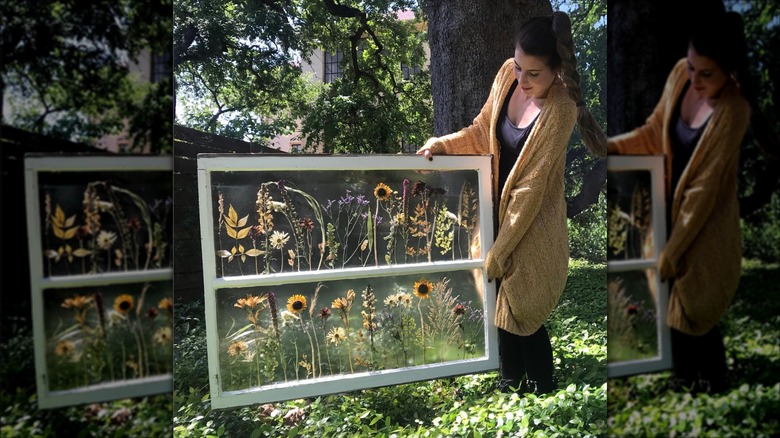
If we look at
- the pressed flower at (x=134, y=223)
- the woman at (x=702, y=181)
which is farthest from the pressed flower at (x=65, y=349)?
the woman at (x=702, y=181)

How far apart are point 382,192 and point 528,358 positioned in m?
1.14

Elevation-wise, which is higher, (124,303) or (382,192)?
(382,192)

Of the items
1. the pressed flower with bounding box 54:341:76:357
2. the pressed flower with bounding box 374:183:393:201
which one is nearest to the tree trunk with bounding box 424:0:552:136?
the pressed flower with bounding box 374:183:393:201

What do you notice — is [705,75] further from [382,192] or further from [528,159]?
[382,192]

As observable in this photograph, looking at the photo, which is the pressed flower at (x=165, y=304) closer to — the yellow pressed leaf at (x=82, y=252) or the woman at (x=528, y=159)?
the yellow pressed leaf at (x=82, y=252)

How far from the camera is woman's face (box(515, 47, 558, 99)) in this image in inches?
116

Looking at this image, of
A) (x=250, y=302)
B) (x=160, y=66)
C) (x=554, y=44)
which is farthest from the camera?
(x=554, y=44)

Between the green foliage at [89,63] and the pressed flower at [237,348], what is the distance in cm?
138

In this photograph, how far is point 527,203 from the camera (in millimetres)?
2924

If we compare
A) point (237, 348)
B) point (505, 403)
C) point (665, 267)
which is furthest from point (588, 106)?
point (237, 348)

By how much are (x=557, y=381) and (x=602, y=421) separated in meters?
0.29

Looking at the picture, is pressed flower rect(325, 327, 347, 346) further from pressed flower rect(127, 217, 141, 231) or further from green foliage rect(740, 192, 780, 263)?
green foliage rect(740, 192, 780, 263)

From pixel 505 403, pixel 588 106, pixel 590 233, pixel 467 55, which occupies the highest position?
pixel 467 55

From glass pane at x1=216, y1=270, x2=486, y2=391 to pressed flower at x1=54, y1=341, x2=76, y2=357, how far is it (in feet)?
3.24
